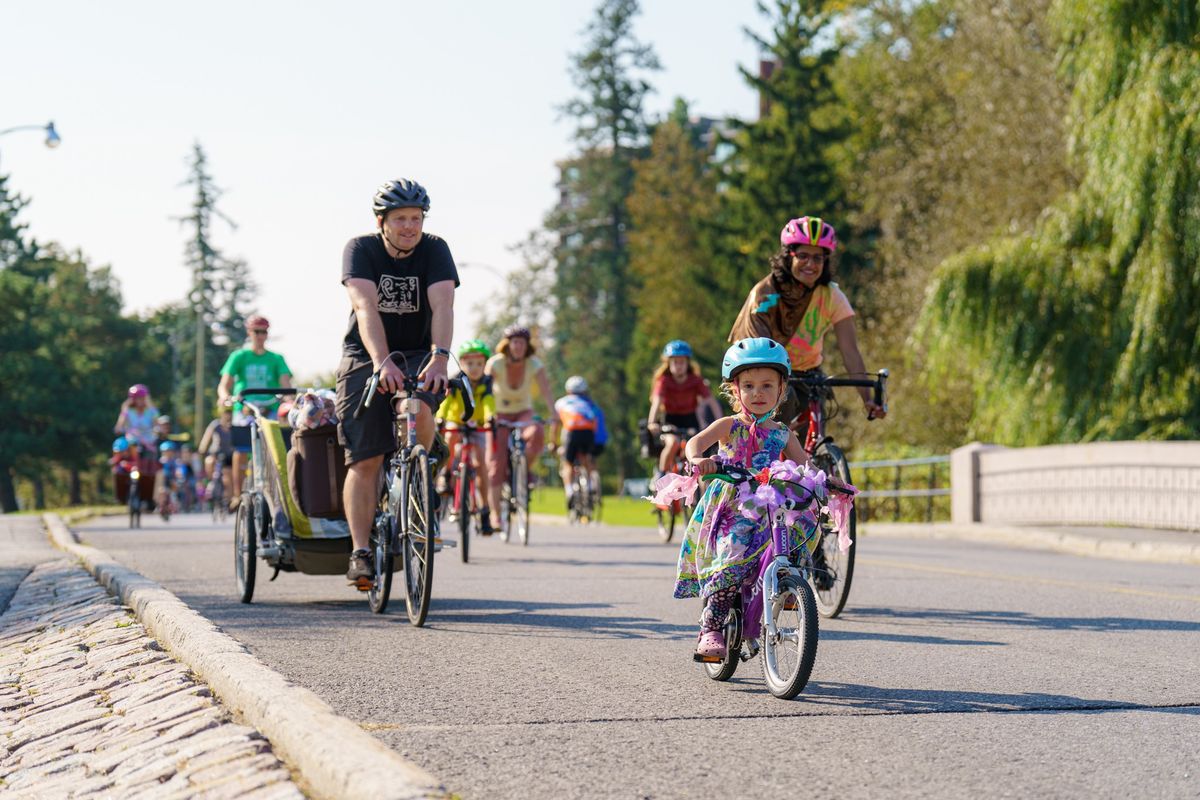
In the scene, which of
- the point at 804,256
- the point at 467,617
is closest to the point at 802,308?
the point at 804,256

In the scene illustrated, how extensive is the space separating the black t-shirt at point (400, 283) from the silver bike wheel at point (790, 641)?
3.15 m

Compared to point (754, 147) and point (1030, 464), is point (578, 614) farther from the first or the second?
point (754, 147)

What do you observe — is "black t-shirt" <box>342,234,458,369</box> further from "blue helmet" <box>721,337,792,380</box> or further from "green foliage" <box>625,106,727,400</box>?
"green foliage" <box>625,106,727,400</box>

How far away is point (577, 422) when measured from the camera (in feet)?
70.4

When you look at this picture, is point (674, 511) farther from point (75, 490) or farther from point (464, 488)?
point (75, 490)

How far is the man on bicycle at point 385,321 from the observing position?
8375 millimetres

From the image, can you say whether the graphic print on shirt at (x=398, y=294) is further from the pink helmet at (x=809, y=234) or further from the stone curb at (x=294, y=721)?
the pink helmet at (x=809, y=234)

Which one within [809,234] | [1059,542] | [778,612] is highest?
[809,234]

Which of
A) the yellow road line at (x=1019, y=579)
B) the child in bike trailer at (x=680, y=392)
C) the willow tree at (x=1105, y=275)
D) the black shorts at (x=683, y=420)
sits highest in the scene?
the willow tree at (x=1105, y=275)

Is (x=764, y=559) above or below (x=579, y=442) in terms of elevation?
below

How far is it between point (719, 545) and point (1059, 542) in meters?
12.8

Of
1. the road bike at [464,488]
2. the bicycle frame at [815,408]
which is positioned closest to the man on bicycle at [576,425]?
the road bike at [464,488]

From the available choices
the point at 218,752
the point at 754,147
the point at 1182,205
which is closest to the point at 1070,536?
the point at 1182,205

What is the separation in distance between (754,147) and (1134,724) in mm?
52434
